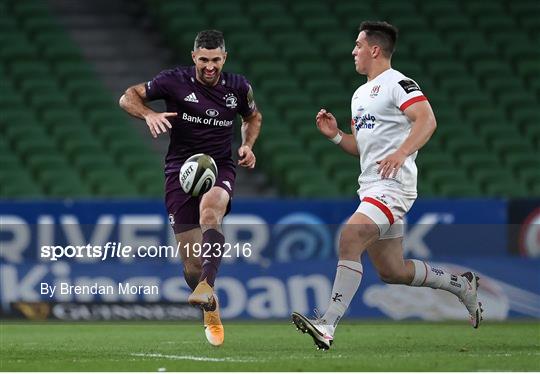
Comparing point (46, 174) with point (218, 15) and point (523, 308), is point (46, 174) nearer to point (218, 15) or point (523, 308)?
point (218, 15)

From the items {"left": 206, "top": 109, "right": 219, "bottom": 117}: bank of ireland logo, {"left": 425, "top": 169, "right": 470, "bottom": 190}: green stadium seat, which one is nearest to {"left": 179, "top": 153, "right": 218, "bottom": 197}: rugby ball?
{"left": 206, "top": 109, "right": 219, "bottom": 117}: bank of ireland logo

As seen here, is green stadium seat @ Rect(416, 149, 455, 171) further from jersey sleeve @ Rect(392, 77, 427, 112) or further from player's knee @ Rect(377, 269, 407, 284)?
jersey sleeve @ Rect(392, 77, 427, 112)

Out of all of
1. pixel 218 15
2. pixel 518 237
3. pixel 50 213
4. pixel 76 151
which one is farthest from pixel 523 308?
pixel 218 15

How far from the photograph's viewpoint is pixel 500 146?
17922 mm

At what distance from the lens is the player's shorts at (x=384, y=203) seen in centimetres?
849

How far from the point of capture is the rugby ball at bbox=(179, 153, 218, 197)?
9172 millimetres

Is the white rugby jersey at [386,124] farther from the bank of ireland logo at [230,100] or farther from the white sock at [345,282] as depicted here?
the bank of ireland logo at [230,100]

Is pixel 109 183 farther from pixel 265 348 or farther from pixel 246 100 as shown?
pixel 265 348

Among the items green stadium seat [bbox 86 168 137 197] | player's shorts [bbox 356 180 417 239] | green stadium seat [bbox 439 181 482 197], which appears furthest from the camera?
green stadium seat [bbox 439 181 482 197]

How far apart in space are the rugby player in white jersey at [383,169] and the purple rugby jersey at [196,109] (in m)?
0.82

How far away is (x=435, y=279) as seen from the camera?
902 centimetres

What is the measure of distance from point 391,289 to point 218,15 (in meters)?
7.31

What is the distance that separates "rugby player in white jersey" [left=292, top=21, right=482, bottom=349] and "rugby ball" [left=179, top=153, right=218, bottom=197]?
918 mm

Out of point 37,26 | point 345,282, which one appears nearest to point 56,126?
point 37,26
